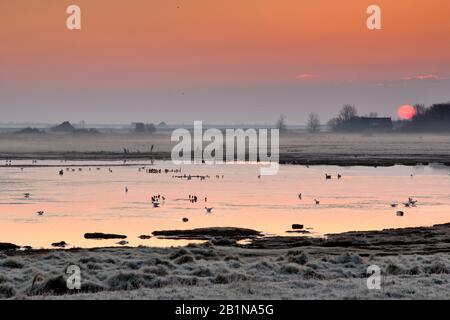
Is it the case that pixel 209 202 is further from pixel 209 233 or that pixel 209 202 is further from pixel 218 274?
pixel 218 274

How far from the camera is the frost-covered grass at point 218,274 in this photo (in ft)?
76.3

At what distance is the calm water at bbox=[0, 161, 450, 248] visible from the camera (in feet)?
149

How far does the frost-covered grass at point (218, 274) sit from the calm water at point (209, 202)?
6347 mm

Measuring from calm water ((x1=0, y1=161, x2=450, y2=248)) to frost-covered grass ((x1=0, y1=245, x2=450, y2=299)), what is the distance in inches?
250

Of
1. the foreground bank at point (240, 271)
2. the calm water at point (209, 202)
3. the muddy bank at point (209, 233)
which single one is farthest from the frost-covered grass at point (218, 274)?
the calm water at point (209, 202)

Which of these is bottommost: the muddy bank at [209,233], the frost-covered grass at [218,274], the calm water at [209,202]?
the frost-covered grass at [218,274]

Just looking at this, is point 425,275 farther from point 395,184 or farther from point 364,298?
point 395,184

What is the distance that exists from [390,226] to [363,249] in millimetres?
9830

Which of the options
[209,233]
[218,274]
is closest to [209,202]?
[209,233]

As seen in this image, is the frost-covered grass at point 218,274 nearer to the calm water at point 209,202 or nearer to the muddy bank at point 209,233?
the muddy bank at point 209,233

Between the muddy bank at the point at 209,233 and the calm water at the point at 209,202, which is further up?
the calm water at the point at 209,202

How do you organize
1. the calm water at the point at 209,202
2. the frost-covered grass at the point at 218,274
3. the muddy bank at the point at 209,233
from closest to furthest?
the frost-covered grass at the point at 218,274 → the muddy bank at the point at 209,233 → the calm water at the point at 209,202

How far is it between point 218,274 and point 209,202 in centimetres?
3108
